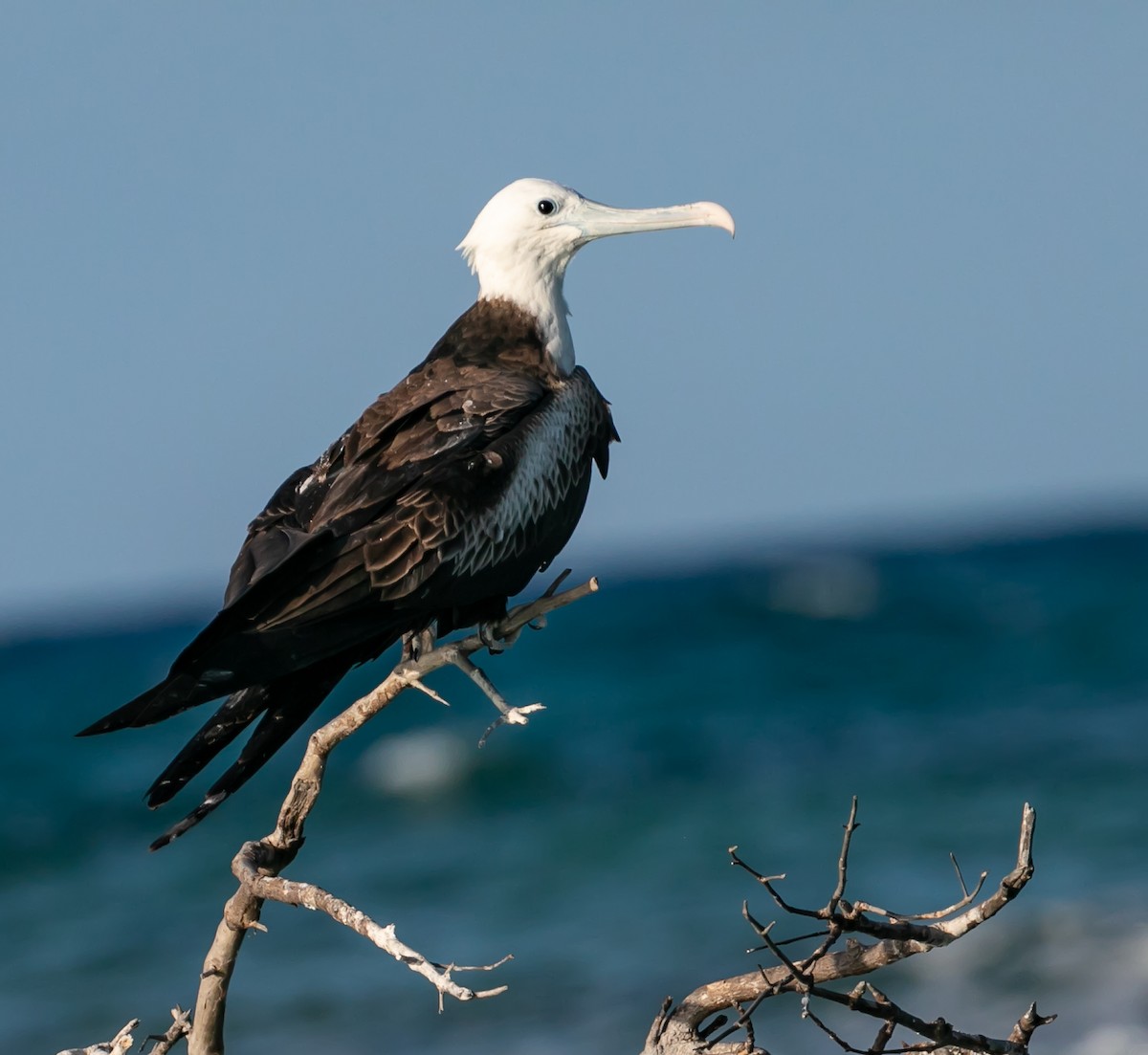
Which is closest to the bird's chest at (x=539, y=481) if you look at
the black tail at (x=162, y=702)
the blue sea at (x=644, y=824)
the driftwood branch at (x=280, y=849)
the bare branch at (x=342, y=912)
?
the driftwood branch at (x=280, y=849)

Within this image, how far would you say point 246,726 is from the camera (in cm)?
579

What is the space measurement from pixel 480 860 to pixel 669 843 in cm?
164

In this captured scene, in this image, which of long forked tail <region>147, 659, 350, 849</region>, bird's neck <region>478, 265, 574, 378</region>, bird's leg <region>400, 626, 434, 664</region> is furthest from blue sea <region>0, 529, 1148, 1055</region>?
long forked tail <region>147, 659, 350, 849</region>

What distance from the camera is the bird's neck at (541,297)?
272 inches

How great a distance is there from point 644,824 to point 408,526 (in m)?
12.5

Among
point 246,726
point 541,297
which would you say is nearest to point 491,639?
point 246,726

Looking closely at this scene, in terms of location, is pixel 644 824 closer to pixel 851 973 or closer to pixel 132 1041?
pixel 132 1041

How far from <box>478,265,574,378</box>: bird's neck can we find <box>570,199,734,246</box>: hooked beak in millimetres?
215

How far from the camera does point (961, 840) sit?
16.6 meters

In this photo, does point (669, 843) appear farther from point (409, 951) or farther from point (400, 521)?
point (409, 951)

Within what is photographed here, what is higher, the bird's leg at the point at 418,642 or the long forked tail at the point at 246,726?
the bird's leg at the point at 418,642

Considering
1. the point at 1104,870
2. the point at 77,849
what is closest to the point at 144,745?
the point at 77,849

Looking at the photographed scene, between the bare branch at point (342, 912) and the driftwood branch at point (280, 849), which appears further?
the driftwood branch at point (280, 849)

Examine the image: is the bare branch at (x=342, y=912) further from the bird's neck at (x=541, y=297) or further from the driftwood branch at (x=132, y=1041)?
the bird's neck at (x=541, y=297)
